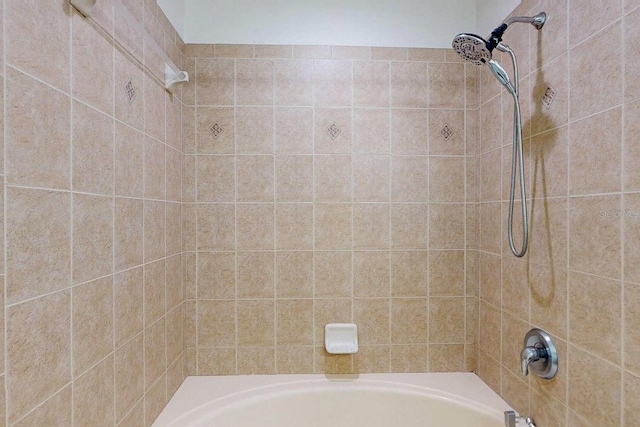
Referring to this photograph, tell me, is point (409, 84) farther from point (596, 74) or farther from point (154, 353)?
point (154, 353)

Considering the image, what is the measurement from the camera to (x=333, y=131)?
1.68 metres

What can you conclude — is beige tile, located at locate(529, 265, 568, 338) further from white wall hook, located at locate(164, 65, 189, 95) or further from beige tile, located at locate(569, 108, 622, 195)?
white wall hook, located at locate(164, 65, 189, 95)

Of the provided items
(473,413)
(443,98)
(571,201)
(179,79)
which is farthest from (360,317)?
(179,79)

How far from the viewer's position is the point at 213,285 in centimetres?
167

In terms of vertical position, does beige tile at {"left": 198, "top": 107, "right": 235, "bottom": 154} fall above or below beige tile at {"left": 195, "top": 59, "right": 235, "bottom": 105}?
below

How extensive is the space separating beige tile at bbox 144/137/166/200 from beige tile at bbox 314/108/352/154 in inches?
27.1

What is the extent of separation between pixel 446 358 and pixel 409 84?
137 cm

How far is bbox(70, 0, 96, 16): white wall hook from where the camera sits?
0.85 meters

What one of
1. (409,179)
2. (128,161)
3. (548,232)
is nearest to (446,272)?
(409,179)

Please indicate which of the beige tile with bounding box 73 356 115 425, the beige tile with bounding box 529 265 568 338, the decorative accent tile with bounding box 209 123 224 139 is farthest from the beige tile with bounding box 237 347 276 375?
the beige tile with bounding box 529 265 568 338

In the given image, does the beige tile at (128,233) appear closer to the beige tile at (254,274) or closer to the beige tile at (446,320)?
the beige tile at (254,274)

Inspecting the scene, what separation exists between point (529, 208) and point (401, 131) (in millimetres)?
681

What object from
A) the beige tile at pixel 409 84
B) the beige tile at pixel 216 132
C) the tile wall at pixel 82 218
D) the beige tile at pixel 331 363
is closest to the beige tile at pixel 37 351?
the tile wall at pixel 82 218

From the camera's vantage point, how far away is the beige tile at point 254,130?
167 cm
